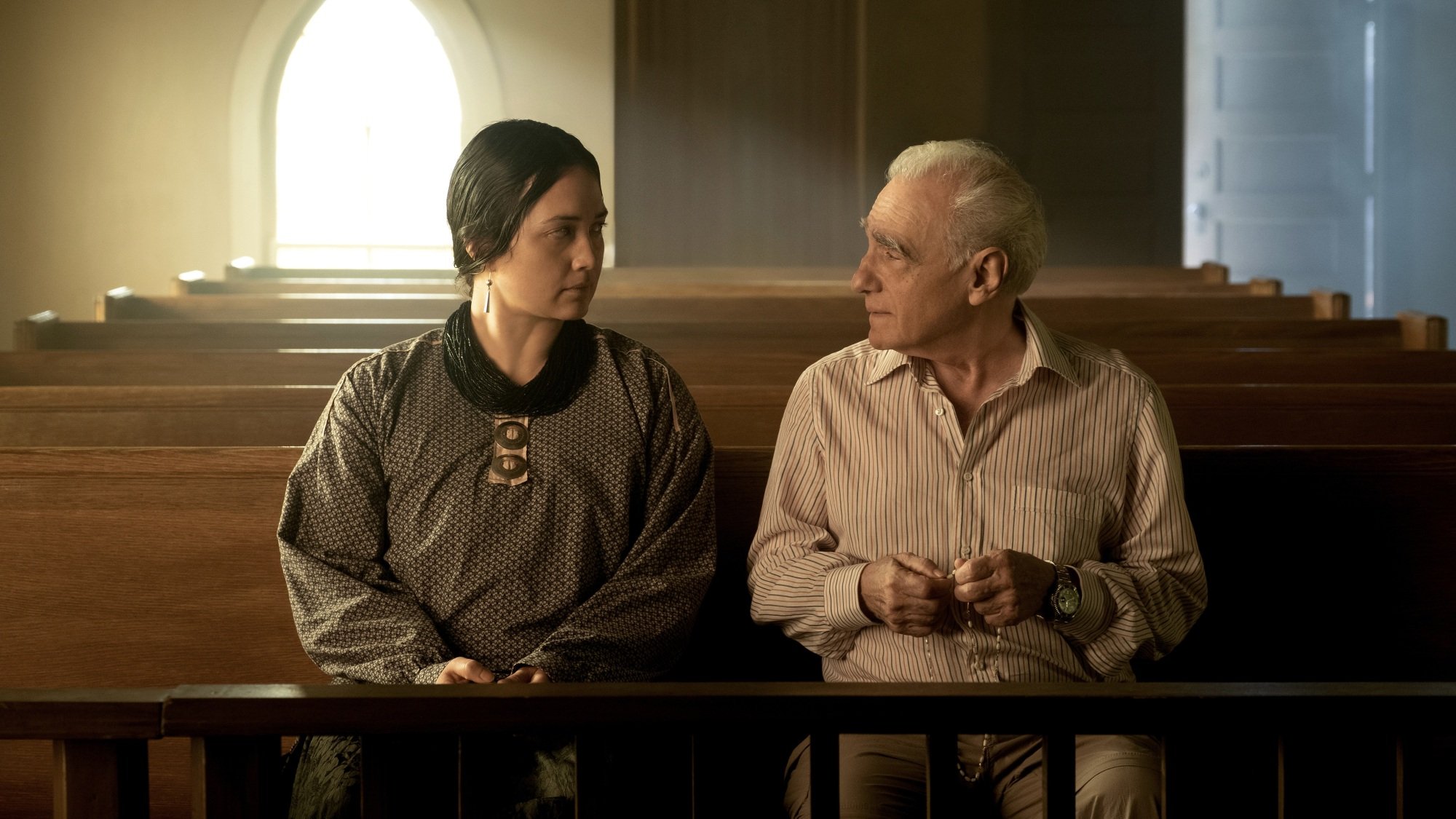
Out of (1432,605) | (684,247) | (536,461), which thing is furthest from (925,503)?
(684,247)

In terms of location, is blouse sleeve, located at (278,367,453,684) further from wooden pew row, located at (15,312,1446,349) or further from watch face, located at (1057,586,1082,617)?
wooden pew row, located at (15,312,1446,349)

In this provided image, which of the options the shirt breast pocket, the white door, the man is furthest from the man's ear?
the white door

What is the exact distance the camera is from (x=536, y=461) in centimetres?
171

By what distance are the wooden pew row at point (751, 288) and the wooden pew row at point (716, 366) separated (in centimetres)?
146

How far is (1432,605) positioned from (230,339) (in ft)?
9.06

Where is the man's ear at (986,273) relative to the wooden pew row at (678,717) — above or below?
above

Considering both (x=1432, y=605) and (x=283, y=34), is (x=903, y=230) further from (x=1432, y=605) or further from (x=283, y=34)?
(x=283, y=34)

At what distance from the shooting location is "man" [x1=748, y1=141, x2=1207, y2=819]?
1.58 meters

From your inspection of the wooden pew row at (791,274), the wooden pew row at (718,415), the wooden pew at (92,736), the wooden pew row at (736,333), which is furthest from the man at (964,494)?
the wooden pew row at (791,274)

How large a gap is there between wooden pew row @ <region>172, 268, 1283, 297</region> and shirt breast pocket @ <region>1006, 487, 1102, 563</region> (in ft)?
8.91

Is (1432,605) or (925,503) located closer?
(925,503)

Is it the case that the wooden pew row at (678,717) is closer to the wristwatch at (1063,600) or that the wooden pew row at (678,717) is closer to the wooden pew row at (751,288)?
the wristwatch at (1063,600)

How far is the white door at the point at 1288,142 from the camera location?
7.94 metres

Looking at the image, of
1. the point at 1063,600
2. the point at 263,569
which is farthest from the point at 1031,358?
the point at 263,569
